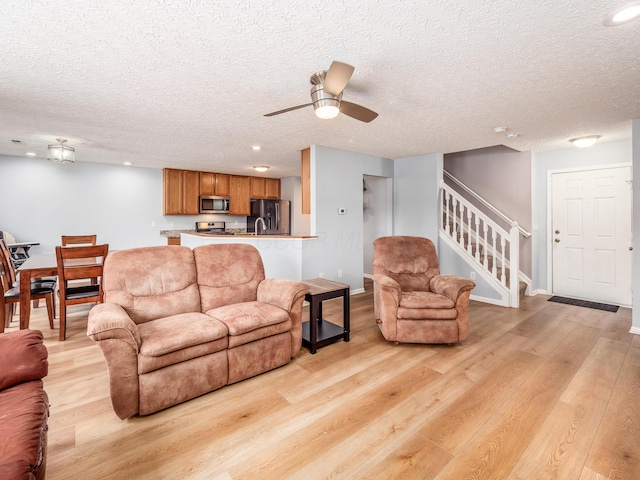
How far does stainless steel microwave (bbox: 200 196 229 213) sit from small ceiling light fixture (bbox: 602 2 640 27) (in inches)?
257

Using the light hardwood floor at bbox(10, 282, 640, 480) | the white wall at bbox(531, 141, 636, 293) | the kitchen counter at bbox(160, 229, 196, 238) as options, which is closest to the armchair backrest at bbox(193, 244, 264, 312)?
the light hardwood floor at bbox(10, 282, 640, 480)

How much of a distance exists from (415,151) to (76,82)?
14.1 feet

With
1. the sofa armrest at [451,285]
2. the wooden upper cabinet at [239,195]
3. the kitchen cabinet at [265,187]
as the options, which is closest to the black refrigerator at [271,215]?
the wooden upper cabinet at [239,195]

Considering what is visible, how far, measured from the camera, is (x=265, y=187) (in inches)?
305

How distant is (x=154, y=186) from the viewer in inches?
255

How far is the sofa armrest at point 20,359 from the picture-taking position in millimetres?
1292

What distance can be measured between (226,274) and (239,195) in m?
4.84

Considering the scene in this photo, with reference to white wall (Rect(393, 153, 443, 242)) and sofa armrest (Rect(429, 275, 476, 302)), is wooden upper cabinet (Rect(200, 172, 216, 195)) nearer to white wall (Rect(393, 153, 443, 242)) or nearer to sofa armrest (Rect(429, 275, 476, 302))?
white wall (Rect(393, 153, 443, 242))

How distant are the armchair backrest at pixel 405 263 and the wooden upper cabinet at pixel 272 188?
15.9ft

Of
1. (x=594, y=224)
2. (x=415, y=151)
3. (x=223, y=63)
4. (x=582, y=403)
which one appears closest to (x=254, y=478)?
(x=582, y=403)

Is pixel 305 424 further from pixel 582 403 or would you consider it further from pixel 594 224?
pixel 594 224

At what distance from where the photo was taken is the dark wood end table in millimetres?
2836

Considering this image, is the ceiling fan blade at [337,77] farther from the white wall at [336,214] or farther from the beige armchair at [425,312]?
the white wall at [336,214]

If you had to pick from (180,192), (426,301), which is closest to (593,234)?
(426,301)
